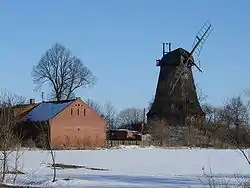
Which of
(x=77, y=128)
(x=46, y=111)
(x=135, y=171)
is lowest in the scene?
(x=135, y=171)

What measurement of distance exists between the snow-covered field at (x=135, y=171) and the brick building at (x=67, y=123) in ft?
69.6

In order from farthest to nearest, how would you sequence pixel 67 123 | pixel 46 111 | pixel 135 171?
1. pixel 46 111
2. pixel 67 123
3. pixel 135 171

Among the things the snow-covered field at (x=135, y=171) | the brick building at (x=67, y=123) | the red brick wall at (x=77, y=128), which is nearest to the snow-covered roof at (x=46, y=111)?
the brick building at (x=67, y=123)

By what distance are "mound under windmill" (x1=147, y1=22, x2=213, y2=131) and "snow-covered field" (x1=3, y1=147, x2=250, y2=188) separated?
99.3 feet

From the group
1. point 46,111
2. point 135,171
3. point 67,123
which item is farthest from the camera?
point 46,111

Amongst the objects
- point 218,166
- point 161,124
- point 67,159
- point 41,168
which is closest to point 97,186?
point 41,168

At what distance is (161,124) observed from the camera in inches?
3098

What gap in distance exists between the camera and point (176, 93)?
8156cm

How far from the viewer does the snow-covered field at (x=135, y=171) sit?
26250mm

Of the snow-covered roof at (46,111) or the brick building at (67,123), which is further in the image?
the snow-covered roof at (46,111)

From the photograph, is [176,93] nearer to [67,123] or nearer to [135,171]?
[67,123]

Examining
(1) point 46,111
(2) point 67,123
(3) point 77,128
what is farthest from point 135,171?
(1) point 46,111

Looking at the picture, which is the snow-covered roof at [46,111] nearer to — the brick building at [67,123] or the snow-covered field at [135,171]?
the brick building at [67,123]

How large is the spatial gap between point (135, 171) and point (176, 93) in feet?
151
